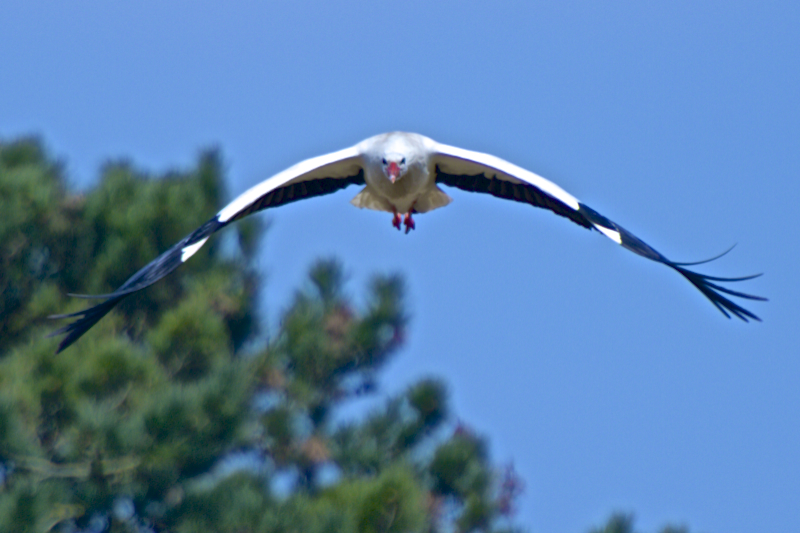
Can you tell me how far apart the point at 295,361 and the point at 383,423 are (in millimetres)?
1261

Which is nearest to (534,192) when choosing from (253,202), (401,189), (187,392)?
(401,189)

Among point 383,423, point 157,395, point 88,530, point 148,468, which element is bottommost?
point 88,530

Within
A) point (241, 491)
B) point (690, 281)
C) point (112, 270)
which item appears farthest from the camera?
point (112, 270)

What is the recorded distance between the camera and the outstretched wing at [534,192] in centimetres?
499

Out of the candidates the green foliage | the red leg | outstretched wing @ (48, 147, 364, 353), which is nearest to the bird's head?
outstretched wing @ (48, 147, 364, 353)

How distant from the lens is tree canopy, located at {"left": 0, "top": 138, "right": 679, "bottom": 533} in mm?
9156

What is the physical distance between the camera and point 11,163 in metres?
12.2

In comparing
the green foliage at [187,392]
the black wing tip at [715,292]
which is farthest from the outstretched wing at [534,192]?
the green foliage at [187,392]

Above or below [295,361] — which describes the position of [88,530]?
below

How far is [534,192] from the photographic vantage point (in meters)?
5.80

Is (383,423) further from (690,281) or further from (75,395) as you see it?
(690,281)

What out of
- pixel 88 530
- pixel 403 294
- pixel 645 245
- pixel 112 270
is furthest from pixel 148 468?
pixel 645 245

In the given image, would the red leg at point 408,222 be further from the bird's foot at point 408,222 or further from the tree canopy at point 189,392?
the tree canopy at point 189,392

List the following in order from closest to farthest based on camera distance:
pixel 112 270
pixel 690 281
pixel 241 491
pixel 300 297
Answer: pixel 690 281, pixel 241 491, pixel 112 270, pixel 300 297
